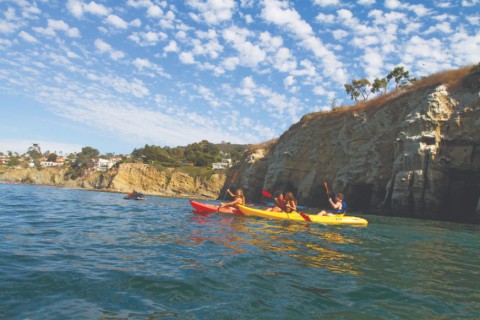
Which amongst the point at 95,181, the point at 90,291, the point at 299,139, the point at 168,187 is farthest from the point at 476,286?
the point at 95,181

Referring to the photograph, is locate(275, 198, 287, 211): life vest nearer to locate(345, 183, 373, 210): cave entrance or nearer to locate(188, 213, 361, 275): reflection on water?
locate(188, 213, 361, 275): reflection on water

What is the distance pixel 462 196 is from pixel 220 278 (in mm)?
23979

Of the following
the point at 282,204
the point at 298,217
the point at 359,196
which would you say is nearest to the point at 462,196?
the point at 359,196

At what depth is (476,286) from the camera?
574cm

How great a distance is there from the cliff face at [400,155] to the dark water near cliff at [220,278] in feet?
50.6

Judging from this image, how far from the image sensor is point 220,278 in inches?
211

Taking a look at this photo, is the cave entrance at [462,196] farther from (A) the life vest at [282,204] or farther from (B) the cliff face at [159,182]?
(B) the cliff face at [159,182]

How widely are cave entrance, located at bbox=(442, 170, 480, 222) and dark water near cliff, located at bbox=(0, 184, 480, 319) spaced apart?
16237mm

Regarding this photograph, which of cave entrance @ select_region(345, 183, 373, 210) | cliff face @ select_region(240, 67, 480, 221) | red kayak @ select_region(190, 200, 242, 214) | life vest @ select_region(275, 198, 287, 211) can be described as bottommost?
red kayak @ select_region(190, 200, 242, 214)

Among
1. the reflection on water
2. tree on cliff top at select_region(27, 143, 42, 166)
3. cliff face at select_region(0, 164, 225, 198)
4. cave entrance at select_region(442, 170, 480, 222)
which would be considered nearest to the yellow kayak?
the reflection on water

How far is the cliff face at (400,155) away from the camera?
23.0m

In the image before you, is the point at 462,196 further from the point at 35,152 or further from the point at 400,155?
the point at 35,152

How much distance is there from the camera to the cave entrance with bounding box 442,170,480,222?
2317 centimetres

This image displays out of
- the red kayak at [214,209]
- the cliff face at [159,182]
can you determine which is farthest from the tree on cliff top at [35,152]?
the red kayak at [214,209]
